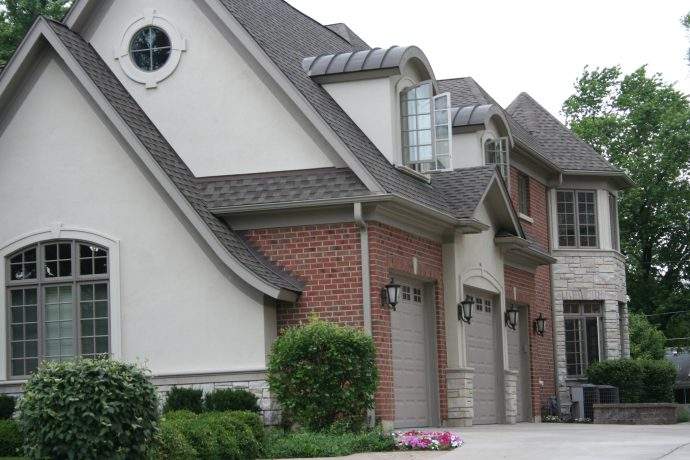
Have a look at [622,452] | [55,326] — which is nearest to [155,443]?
[622,452]

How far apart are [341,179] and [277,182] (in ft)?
3.67

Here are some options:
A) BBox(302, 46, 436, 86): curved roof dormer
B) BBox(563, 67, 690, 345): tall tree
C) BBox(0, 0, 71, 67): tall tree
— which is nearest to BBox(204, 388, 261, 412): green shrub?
BBox(302, 46, 436, 86): curved roof dormer

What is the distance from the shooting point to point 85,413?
42.7 feet

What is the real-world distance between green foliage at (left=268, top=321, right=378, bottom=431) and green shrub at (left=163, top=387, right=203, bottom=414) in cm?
155

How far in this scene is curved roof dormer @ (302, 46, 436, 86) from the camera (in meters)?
21.0

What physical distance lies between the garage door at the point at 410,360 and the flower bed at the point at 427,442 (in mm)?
3569

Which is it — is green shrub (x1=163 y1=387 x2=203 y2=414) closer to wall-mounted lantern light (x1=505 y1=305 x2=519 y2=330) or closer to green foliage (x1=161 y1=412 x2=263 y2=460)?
green foliage (x1=161 y1=412 x2=263 y2=460)

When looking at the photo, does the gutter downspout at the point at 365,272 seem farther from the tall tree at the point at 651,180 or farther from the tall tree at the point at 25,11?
the tall tree at the point at 651,180

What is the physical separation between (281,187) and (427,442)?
533cm

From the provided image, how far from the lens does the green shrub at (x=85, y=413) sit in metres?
13.1

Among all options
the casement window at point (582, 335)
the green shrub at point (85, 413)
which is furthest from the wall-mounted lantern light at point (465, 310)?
the casement window at point (582, 335)

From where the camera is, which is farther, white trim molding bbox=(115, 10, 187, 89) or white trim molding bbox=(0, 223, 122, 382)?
white trim molding bbox=(115, 10, 187, 89)

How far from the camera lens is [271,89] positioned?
20.3 meters

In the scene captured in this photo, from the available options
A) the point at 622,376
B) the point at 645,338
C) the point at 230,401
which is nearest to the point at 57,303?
the point at 230,401
